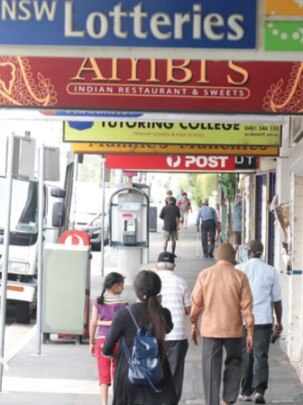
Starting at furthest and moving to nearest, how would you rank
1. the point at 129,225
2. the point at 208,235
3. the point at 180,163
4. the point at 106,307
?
the point at 208,235 < the point at 129,225 < the point at 180,163 < the point at 106,307

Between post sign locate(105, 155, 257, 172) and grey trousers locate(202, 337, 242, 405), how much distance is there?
9.40 m

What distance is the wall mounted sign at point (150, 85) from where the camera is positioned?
999 cm

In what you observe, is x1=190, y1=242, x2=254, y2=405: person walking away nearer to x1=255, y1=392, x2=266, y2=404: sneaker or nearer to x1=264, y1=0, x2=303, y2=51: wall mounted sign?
x1=255, y1=392, x2=266, y2=404: sneaker

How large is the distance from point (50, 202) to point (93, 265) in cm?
853

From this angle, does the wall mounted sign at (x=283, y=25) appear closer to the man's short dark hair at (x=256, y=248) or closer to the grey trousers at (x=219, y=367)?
the grey trousers at (x=219, y=367)

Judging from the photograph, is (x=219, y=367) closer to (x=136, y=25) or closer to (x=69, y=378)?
(x=69, y=378)

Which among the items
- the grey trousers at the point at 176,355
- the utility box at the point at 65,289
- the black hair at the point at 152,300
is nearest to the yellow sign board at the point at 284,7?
the black hair at the point at 152,300

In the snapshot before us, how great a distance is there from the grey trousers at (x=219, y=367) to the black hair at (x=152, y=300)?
2.86m

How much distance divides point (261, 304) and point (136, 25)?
4.87 meters

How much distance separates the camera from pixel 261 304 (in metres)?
10.9

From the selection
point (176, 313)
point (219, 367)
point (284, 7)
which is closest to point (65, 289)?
point (176, 313)

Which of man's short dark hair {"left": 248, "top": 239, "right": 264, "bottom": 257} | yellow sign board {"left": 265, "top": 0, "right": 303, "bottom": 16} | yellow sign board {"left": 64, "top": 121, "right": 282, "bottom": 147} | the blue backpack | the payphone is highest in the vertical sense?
yellow sign board {"left": 64, "top": 121, "right": 282, "bottom": 147}

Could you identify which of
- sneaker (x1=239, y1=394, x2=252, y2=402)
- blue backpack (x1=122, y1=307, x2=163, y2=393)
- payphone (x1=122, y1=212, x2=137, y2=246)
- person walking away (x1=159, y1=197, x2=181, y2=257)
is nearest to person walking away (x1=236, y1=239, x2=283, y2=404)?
sneaker (x1=239, y1=394, x2=252, y2=402)

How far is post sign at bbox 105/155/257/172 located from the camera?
19797 mm
